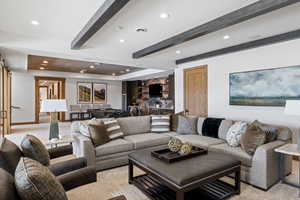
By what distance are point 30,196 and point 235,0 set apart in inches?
115

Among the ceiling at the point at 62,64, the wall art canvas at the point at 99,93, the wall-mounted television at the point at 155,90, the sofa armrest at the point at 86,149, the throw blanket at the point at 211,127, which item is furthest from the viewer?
the wall art canvas at the point at 99,93

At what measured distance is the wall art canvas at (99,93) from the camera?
10473 mm

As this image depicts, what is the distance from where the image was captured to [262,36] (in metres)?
3.79

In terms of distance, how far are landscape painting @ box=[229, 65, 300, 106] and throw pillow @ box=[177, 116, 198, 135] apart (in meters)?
1.32

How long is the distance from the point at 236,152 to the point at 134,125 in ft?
7.01

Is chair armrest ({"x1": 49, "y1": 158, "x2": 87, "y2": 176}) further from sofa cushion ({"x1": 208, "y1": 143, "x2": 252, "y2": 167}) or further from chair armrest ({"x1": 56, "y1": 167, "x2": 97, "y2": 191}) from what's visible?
sofa cushion ({"x1": 208, "y1": 143, "x2": 252, "y2": 167})

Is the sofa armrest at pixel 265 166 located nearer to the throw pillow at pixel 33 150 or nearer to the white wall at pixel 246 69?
the white wall at pixel 246 69

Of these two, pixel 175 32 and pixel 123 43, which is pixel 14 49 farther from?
pixel 175 32

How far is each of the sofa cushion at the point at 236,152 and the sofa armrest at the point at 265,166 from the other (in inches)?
3.3

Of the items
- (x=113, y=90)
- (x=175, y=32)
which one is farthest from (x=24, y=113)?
(x=175, y=32)

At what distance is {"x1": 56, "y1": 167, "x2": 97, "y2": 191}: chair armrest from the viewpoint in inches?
60.6

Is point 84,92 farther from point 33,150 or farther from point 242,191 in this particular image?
point 242,191

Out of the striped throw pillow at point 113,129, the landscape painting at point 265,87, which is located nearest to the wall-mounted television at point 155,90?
the landscape painting at point 265,87

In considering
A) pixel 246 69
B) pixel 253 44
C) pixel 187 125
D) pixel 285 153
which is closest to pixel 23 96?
pixel 187 125
